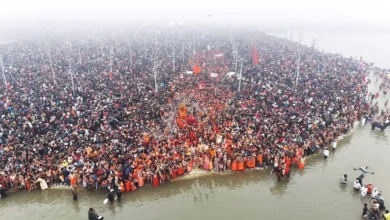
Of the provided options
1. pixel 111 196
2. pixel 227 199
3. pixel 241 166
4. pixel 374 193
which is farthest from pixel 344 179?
pixel 111 196

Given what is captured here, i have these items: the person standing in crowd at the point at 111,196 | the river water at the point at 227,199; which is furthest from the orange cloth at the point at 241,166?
the person standing in crowd at the point at 111,196

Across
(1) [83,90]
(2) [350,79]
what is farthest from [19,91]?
(2) [350,79]

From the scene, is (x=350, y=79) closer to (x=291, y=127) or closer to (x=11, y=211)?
(x=291, y=127)

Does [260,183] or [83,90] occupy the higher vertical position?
[83,90]

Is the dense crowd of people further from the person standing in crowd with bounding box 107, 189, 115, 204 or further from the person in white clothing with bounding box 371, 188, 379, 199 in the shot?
the person in white clothing with bounding box 371, 188, 379, 199

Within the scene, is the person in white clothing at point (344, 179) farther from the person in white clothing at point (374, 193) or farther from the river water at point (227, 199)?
the person in white clothing at point (374, 193)
